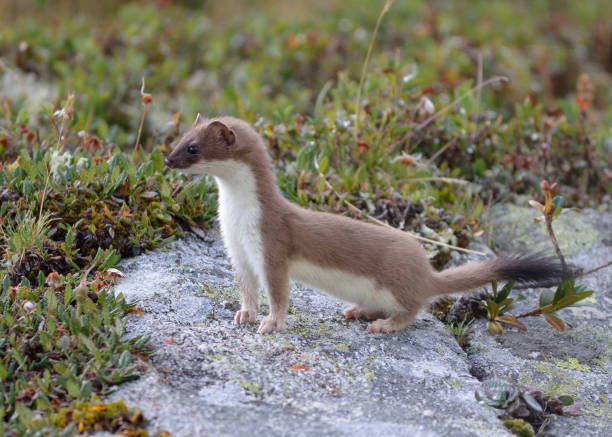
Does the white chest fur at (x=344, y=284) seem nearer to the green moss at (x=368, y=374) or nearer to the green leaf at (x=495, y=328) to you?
the green moss at (x=368, y=374)

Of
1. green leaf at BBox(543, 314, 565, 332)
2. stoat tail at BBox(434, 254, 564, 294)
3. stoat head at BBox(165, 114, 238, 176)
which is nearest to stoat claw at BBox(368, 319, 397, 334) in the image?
stoat tail at BBox(434, 254, 564, 294)

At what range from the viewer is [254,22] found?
10.2 m

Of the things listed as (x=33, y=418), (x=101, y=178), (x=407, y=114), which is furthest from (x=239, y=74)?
(x=33, y=418)

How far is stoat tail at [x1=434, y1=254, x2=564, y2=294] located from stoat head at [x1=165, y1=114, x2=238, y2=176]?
4.64 ft

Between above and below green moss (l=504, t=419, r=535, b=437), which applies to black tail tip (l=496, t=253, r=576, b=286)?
above

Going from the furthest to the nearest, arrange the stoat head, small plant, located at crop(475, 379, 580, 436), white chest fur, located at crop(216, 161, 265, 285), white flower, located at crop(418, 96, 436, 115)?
white flower, located at crop(418, 96, 436, 115)
white chest fur, located at crop(216, 161, 265, 285)
the stoat head
small plant, located at crop(475, 379, 580, 436)

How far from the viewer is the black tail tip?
4254mm

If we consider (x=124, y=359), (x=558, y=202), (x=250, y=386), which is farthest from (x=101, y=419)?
(x=558, y=202)

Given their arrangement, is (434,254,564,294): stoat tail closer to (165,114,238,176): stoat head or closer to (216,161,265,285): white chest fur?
(216,161,265,285): white chest fur

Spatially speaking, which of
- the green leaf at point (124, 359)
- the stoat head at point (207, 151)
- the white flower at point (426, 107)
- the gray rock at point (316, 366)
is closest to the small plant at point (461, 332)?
the gray rock at point (316, 366)

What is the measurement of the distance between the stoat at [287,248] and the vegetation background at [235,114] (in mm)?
758

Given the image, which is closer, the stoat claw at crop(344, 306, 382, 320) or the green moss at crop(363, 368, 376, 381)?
the green moss at crop(363, 368, 376, 381)

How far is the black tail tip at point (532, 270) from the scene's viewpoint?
14.0 ft

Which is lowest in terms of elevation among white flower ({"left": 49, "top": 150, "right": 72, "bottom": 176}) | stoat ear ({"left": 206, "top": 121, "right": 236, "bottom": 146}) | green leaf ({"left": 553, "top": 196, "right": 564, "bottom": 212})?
white flower ({"left": 49, "top": 150, "right": 72, "bottom": 176})
